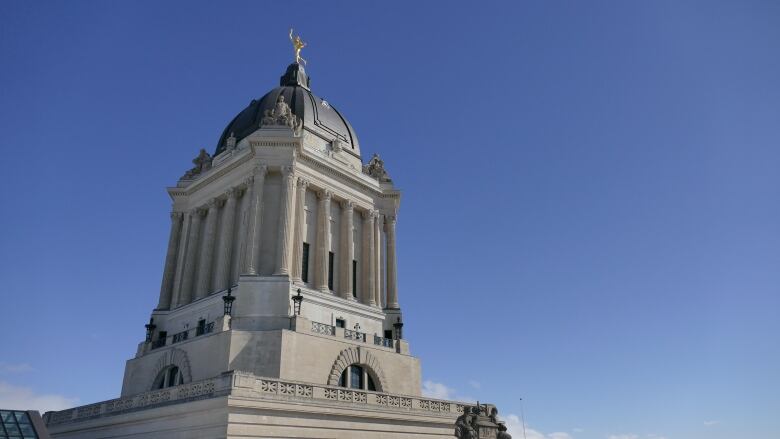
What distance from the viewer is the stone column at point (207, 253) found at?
41.2 metres

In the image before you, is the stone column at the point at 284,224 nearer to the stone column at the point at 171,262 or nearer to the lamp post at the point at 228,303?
the lamp post at the point at 228,303

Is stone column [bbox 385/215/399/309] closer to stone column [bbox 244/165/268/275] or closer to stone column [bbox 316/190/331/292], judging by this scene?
A: stone column [bbox 316/190/331/292]

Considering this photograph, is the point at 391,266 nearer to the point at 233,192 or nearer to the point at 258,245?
the point at 258,245

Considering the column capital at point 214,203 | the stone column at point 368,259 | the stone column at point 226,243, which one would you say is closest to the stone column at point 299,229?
the stone column at point 226,243

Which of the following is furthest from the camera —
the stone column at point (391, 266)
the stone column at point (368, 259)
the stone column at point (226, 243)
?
the stone column at point (391, 266)

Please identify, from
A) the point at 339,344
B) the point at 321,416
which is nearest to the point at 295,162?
the point at 339,344

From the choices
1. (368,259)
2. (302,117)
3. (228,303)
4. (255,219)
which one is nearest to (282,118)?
(302,117)

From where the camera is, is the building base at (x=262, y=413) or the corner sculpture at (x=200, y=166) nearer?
the building base at (x=262, y=413)

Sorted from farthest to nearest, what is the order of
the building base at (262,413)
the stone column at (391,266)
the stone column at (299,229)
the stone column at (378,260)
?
the stone column at (391,266) < the stone column at (378,260) < the stone column at (299,229) < the building base at (262,413)

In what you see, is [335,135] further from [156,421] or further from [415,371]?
[156,421]

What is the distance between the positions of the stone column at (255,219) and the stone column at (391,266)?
1124cm

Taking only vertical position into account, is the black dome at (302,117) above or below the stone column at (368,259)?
above

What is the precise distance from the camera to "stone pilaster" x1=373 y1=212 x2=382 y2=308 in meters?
43.5

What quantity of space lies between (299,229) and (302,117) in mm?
10400
